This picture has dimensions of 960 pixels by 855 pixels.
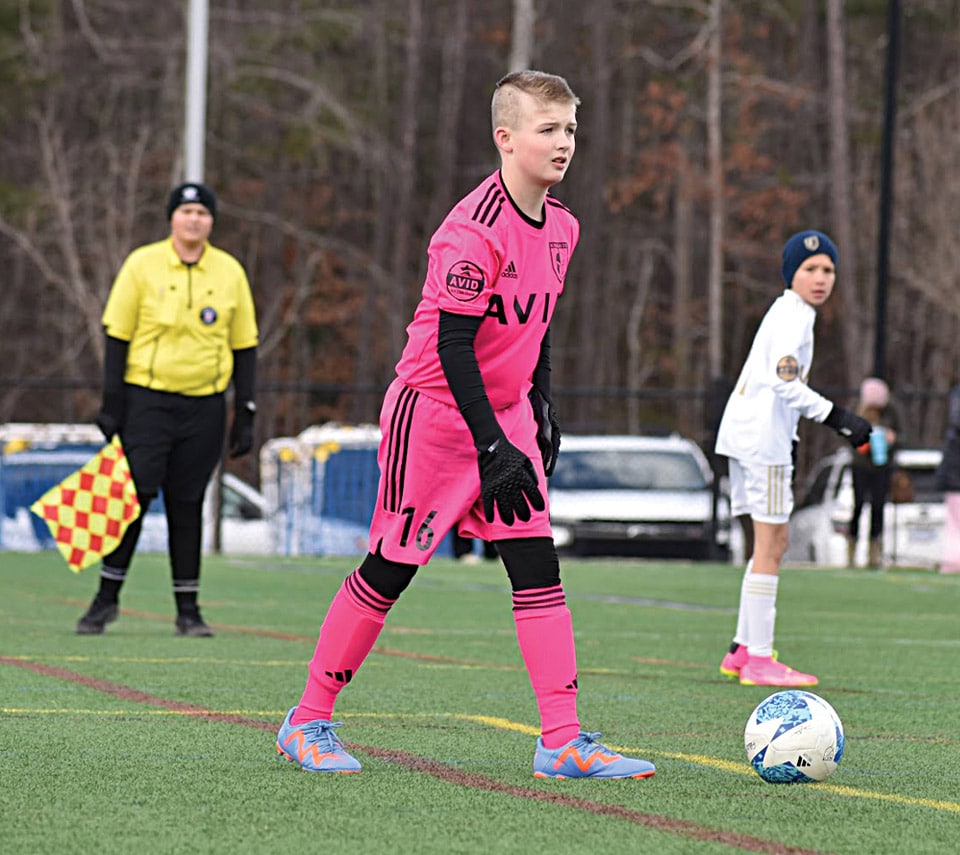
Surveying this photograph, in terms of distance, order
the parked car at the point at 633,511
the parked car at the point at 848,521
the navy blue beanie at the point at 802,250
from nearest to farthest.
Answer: the navy blue beanie at the point at 802,250 < the parked car at the point at 848,521 < the parked car at the point at 633,511

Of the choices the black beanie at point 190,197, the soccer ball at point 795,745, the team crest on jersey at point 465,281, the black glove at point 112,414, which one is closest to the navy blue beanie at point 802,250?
the black beanie at point 190,197

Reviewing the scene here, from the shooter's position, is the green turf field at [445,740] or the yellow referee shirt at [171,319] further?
the yellow referee shirt at [171,319]

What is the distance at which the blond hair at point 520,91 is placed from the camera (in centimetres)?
541

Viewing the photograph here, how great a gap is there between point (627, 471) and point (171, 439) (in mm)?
14359

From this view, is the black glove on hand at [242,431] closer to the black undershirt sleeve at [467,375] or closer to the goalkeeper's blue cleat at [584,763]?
the black undershirt sleeve at [467,375]

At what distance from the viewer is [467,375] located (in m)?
5.21

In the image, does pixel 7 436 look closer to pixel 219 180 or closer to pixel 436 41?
pixel 219 180

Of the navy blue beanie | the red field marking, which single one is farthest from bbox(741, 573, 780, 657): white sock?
the red field marking

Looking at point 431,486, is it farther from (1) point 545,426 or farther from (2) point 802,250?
(2) point 802,250

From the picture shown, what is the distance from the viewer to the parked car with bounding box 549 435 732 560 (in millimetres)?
22922

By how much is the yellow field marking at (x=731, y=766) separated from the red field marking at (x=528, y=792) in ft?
1.60

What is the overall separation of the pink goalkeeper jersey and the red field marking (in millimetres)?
1025

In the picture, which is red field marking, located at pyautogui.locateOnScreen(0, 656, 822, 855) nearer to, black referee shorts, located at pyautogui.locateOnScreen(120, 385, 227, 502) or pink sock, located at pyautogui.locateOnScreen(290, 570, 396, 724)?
pink sock, located at pyautogui.locateOnScreen(290, 570, 396, 724)

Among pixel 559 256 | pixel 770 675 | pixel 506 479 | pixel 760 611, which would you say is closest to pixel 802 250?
pixel 760 611
